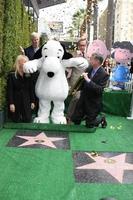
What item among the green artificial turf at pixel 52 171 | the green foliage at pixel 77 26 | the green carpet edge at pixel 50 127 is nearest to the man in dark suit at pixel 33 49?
the green carpet edge at pixel 50 127

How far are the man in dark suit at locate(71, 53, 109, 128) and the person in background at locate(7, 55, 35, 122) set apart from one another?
0.88 metres

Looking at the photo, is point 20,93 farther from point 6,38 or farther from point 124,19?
point 124,19

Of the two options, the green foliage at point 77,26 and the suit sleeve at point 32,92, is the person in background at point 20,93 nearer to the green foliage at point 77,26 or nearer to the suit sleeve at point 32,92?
the suit sleeve at point 32,92

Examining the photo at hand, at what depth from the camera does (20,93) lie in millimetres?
7379

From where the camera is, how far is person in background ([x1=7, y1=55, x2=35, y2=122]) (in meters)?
7.28

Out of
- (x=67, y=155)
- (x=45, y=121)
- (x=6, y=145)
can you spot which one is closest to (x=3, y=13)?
(x=45, y=121)

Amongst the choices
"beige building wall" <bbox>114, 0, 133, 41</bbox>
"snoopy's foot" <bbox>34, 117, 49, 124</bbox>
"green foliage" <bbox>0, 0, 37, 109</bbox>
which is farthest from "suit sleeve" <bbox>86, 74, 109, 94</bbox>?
"beige building wall" <bbox>114, 0, 133, 41</bbox>

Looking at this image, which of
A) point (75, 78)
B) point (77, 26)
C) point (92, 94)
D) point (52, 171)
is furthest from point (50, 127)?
point (77, 26)

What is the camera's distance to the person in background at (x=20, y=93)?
7277mm

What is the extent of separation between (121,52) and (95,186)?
6.53m

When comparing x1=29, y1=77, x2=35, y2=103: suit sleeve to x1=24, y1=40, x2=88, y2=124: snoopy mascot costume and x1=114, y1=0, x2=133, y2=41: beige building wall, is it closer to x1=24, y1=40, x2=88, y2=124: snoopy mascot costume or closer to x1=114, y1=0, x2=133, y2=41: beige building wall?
x1=24, y1=40, x2=88, y2=124: snoopy mascot costume

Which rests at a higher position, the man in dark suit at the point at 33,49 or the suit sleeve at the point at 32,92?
the man in dark suit at the point at 33,49

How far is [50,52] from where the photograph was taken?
285 inches

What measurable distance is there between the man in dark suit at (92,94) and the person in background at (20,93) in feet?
2.88
